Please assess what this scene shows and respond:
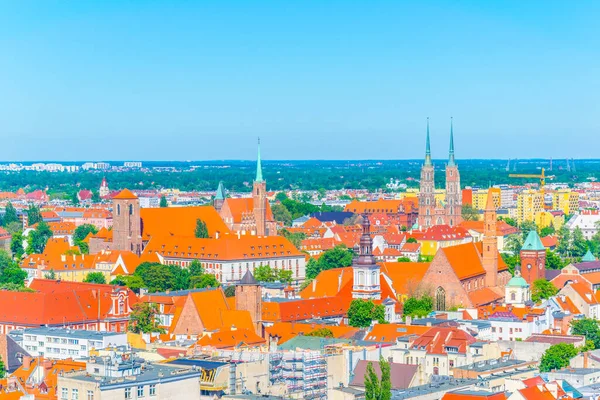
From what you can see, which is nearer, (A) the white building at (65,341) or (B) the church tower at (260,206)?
(A) the white building at (65,341)

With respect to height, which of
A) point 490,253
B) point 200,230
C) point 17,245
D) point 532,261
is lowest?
point 17,245

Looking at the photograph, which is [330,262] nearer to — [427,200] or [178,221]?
[178,221]

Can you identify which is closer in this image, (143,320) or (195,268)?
(143,320)

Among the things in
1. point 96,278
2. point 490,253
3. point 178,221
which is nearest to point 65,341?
point 96,278

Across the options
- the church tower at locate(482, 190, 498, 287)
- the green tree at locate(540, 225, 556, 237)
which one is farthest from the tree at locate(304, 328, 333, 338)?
the green tree at locate(540, 225, 556, 237)

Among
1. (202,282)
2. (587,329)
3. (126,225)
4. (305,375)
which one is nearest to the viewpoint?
(305,375)

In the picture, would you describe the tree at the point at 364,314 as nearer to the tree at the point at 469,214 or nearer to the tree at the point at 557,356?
the tree at the point at 557,356

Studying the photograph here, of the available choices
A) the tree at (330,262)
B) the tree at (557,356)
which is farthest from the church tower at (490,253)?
the tree at (557,356)

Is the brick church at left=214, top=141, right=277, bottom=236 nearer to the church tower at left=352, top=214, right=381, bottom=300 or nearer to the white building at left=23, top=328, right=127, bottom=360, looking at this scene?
the church tower at left=352, top=214, right=381, bottom=300
